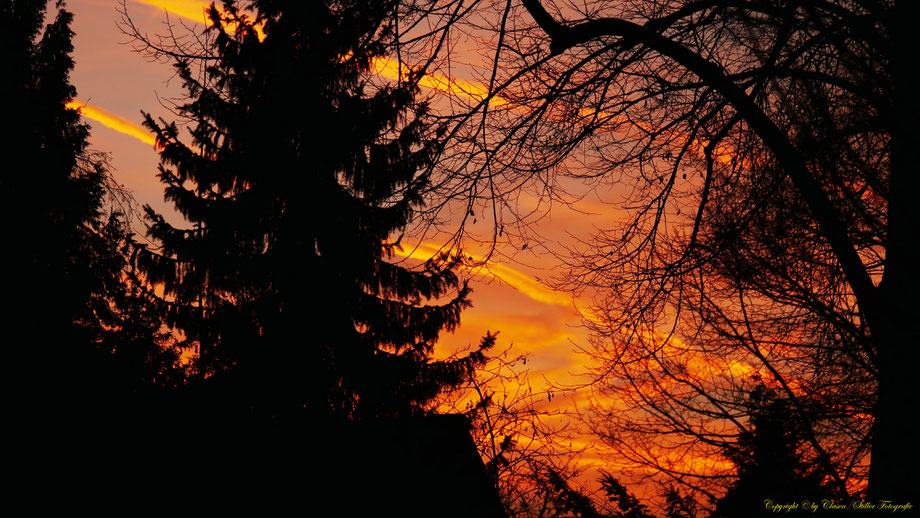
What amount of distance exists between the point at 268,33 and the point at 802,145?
10.4 metres

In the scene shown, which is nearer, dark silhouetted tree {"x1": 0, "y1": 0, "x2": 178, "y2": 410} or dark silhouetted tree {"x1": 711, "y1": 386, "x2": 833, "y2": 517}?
dark silhouetted tree {"x1": 711, "y1": 386, "x2": 833, "y2": 517}

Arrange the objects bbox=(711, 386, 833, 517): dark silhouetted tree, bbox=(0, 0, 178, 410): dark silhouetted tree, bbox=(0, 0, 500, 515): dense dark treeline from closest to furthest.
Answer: bbox=(711, 386, 833, 517): dark silhouetted tree → bbox=(0, 0, 500, 515): dense dark treeline → bbox=(0, 0, 178, 410): dark silhouetted tree

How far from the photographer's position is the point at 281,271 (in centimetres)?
1470

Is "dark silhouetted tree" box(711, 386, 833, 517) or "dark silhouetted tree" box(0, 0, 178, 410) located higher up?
"dark silhouetted tree" box(0, 0, 178, 410)

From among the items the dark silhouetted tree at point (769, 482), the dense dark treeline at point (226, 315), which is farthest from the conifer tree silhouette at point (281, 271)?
the dark silhouetted tree at point (769, 482)

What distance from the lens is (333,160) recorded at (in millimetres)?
7805

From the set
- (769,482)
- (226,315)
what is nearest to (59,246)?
(226,315)

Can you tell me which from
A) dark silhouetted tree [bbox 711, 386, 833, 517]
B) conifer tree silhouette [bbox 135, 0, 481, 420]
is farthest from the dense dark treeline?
dark silhouetted tree [bbox 711, 386, 833, 517]

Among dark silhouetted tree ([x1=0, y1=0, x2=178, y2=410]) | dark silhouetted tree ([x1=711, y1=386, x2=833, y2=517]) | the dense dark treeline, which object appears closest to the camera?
dark silhouetted tree ([x1=711, y1=386, x2=833, y2=517])

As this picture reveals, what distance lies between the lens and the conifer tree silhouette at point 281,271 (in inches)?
547

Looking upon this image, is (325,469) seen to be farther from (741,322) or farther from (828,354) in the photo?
(828,354)

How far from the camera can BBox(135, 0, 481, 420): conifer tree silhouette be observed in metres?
13.9

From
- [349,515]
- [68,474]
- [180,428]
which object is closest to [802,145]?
[349,515]

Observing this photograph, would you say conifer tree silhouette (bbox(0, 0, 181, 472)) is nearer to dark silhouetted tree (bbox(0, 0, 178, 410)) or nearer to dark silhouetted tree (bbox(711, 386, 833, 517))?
dark silhouetted tree (bbox(0, 0, 178, 410))
